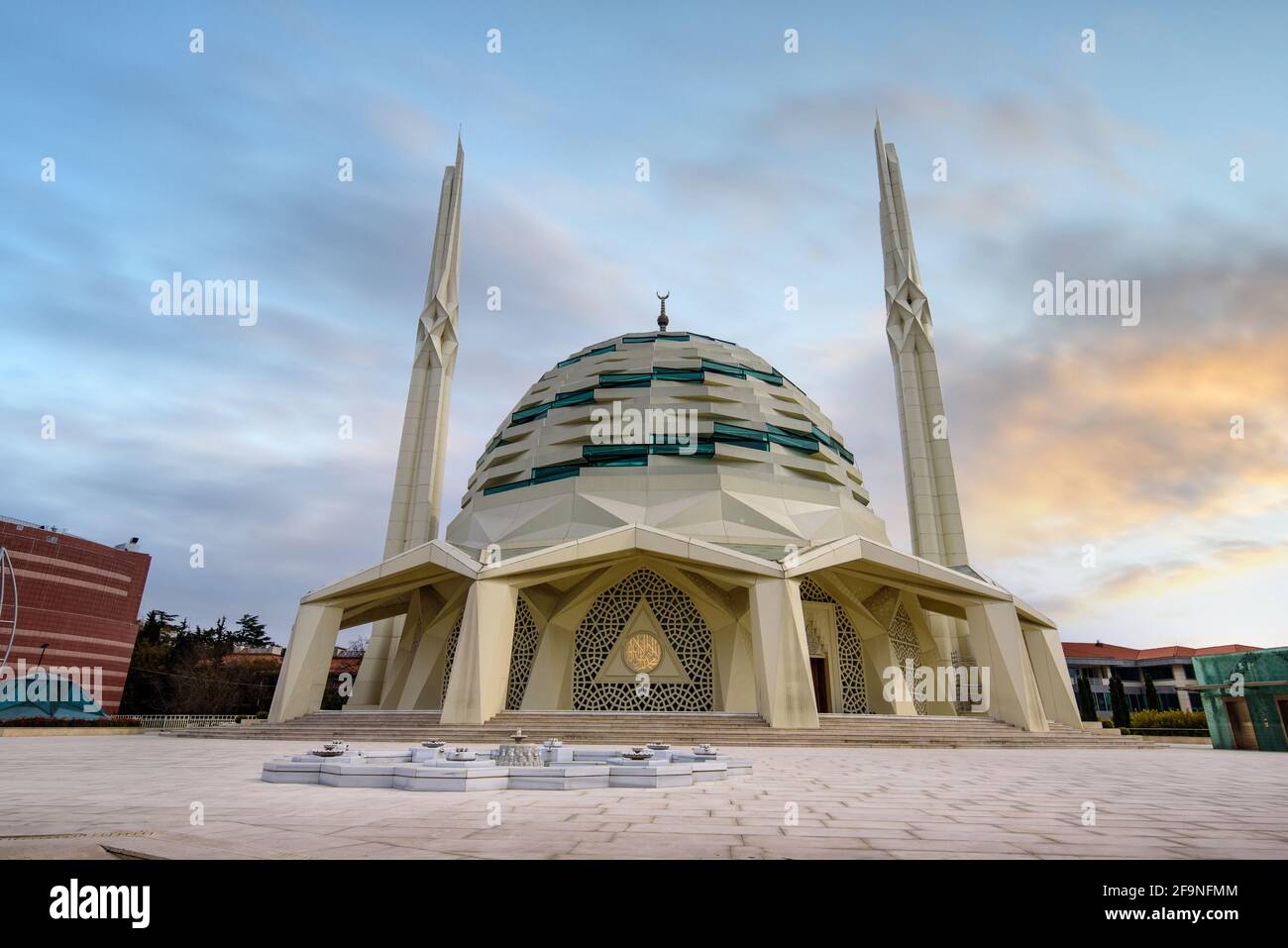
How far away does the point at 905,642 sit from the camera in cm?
3034

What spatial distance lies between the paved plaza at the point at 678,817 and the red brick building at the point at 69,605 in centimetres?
5246

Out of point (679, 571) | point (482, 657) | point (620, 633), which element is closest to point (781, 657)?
point (679, 571)

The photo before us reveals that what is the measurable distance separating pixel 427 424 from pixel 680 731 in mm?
25220

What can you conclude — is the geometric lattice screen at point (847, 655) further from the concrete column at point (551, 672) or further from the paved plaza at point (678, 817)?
the paved plaza at point (678, 817)

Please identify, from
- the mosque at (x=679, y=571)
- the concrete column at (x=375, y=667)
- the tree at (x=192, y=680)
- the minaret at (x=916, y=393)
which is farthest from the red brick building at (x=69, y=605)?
the minaret at (x=916, y=393)

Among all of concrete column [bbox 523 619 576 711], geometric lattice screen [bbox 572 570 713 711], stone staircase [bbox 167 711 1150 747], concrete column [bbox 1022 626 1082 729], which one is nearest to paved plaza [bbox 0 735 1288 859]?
stone staircase [bbox 167 711 1150 747]

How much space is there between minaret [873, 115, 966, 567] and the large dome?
8.44 ft

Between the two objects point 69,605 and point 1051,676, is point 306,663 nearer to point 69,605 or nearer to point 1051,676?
point 1051,676

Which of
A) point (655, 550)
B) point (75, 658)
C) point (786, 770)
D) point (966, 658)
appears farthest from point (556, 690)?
point (75, 658)

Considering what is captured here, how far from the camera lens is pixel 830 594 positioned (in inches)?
1115

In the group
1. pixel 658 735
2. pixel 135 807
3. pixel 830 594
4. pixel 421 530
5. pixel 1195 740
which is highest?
pixel 421 530
